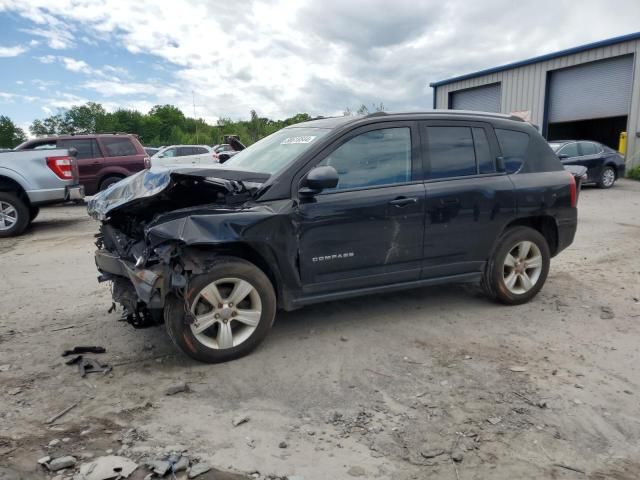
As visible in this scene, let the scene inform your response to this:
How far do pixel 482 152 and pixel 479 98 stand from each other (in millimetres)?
22796

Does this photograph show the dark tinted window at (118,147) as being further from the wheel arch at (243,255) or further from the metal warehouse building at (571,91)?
the metal warehouse building at (571,91)

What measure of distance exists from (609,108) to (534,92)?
11.4 feet

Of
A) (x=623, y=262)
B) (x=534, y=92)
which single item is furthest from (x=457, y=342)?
(x=534, y=92)

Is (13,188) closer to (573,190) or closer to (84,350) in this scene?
(84,350)

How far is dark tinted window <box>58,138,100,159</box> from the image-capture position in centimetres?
1271

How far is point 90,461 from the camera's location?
254 cm

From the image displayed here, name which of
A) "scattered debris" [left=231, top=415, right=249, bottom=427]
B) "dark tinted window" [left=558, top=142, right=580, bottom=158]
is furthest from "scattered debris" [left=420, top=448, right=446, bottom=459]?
"dark tinted window" [left=558, top=142, right=580, bottom=158]

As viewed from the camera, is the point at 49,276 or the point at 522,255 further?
the point at 49,276

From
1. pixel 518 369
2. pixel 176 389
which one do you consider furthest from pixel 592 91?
pixel 176 389

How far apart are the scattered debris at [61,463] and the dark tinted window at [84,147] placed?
38.5 feet

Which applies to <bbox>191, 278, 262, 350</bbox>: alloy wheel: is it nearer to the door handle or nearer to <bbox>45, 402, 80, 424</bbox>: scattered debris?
<bbox>45, 402, 80, 424</bbox>: scattered debris

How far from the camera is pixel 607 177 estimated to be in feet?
50.8

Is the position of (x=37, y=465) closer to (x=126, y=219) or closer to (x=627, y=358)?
(x=126, y=219)

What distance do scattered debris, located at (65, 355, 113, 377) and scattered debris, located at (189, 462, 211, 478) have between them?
1.42 meters
